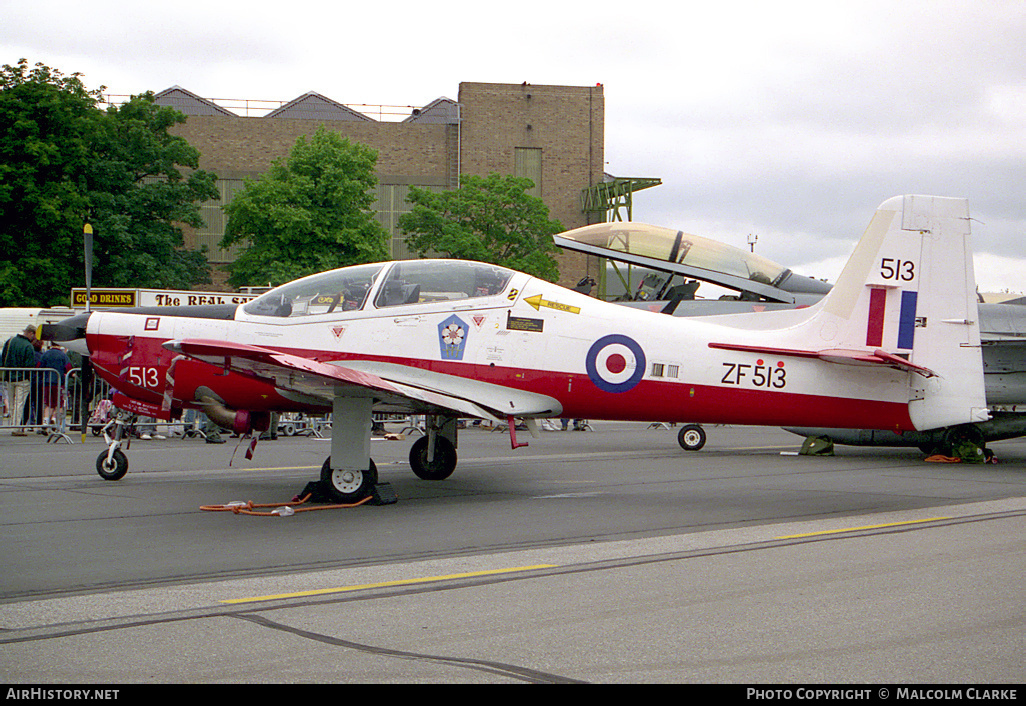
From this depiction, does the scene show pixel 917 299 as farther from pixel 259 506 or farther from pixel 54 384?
pixel 54 384

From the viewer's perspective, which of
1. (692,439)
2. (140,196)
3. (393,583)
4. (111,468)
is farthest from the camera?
(140,196)

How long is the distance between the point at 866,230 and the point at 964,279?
48.5 inches

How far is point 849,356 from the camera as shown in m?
10.0

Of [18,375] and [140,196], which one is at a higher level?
[140,196]

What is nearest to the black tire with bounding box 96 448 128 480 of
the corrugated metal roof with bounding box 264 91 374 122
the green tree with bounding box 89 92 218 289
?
the green tree with bounding box 89 92 218 289

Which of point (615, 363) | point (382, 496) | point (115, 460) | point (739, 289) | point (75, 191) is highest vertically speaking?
point (75, 191)

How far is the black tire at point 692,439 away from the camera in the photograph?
59.1ft

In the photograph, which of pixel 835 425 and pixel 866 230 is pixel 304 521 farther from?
pixel 866 230

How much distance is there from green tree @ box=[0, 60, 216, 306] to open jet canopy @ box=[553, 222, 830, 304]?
1201 inches

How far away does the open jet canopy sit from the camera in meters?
15.4

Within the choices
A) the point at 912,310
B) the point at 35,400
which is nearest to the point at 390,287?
the point at 912,310

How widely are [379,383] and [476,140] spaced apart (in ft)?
185

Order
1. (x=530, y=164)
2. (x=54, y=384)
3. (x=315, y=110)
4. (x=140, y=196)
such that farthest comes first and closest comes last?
(x=315, y=110)
(x=530, y=164)
(x=140, y=196)
(x=54, y=384)

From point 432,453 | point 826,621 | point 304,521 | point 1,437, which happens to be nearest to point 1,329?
point 1,437
